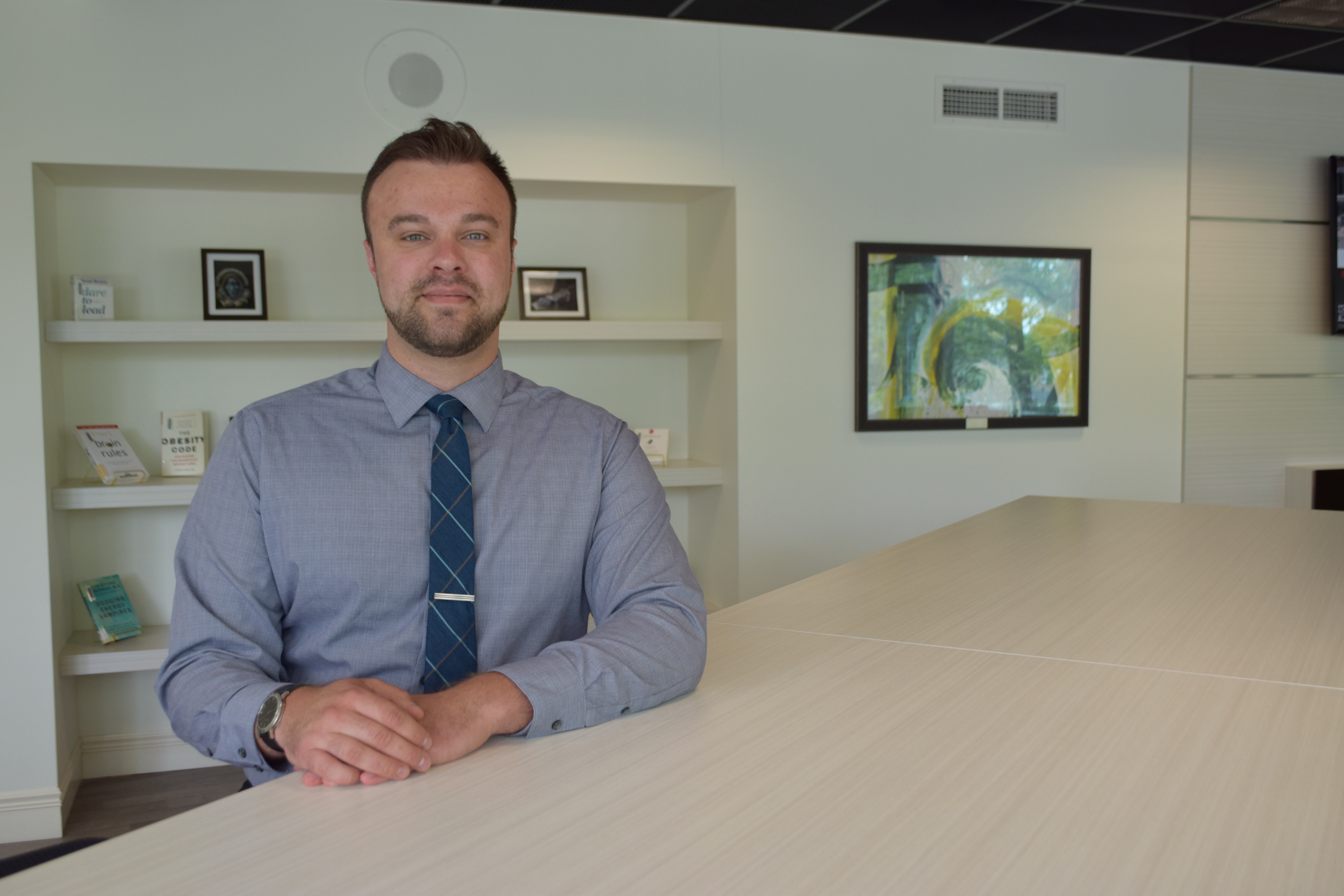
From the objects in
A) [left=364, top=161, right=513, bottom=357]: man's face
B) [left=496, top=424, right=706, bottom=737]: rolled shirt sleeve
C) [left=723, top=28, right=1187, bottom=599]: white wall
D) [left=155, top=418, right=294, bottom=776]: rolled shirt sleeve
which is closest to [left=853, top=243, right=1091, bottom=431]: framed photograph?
[left=723, top=28, right=1187, bottom=599]: white wall

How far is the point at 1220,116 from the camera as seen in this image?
14.7 ft

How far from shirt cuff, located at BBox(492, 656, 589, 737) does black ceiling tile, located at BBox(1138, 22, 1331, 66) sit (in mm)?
4087

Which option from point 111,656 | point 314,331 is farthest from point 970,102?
point 111,656

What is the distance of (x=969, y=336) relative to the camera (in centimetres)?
419

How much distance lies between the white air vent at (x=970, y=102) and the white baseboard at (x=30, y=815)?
4095 mm

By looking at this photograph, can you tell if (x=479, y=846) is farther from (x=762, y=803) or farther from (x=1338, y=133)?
(x=1338, y=133)

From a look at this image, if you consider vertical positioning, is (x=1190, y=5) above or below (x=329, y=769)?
above

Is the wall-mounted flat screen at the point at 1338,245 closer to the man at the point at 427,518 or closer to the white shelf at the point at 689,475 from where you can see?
the white shelf at the point at 689,475

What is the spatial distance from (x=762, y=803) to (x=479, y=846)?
0.26m

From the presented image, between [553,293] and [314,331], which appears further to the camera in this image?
[553,293]

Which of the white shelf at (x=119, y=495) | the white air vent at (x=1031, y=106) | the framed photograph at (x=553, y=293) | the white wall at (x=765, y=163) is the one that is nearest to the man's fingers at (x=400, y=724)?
the white shelf at (x=119, y=495)

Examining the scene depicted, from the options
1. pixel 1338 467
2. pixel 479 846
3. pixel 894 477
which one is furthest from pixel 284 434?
pixel 1338 467

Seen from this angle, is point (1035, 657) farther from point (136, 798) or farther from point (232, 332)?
point (136, 798)

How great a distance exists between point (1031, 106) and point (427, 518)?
3671mm
